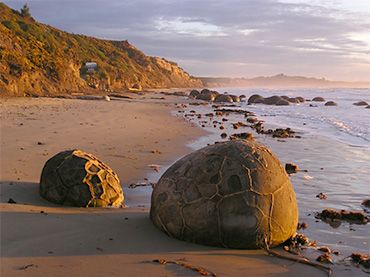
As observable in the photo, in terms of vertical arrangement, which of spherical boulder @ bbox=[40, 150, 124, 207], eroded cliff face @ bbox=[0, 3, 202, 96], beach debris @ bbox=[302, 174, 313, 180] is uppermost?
eroded cliff face @ bbox=[0, 3, 202, 96]

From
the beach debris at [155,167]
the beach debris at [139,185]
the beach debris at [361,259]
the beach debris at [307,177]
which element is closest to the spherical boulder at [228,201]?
the beach debris at [361,259]

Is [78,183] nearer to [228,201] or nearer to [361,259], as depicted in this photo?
[228,201]

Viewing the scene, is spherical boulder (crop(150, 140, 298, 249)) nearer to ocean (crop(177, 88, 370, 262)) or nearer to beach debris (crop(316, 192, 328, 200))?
ocean (crop(177, 88, 370, 262))

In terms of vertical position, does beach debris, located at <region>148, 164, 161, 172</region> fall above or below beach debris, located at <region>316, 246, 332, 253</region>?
above

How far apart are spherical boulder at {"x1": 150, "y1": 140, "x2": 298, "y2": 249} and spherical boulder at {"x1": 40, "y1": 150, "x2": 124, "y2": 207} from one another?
136 cm

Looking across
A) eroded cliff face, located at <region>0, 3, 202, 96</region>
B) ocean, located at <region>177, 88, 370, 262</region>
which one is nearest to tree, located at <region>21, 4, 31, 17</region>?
eroded cliff face, located at <region>0, 3, 202, 96</region>

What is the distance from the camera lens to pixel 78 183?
6027mm

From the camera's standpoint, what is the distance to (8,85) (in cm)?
2616

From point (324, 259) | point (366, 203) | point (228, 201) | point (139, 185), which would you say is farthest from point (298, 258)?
point (139, 185)

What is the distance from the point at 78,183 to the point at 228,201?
7.81 feet

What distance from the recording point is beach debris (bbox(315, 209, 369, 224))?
5941 millimetres

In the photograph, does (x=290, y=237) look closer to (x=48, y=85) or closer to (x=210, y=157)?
(x=210, y=157)

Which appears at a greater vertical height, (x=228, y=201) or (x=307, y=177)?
(x=228, y=201)

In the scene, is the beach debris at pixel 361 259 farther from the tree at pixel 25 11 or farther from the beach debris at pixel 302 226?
the tree at pixel 25 11
